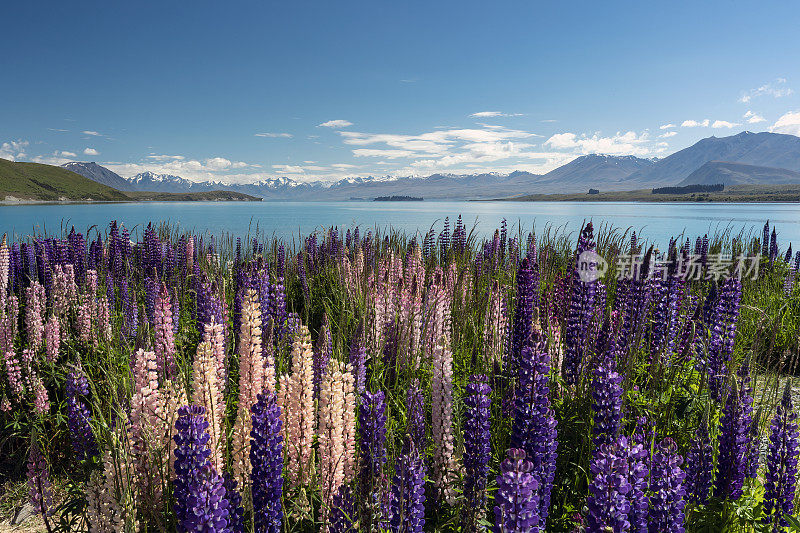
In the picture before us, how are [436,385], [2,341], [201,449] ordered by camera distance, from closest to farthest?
[201,449], [436,385], [2,341]

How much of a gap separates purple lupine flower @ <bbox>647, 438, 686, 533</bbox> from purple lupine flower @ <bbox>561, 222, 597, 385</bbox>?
2.21 metres

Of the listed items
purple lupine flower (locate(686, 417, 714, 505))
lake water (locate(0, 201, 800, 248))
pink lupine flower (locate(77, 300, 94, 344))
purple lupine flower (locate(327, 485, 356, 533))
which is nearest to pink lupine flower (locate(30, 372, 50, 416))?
pink lupine flower (locate(77, 300, 94, 344))

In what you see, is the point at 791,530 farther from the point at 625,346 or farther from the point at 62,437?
the point at 62,437

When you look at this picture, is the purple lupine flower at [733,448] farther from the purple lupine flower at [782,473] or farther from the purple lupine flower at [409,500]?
the purple lupine flower at [409,500]

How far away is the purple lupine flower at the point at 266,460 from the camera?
2.15 meters

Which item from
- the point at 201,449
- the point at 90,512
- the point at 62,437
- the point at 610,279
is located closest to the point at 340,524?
the point at 201,449

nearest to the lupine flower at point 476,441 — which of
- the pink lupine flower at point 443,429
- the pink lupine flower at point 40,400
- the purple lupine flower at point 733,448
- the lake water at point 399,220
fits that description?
the pink lupine flower at point 443,429

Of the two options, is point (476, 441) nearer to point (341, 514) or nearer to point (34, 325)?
point (341, 514)

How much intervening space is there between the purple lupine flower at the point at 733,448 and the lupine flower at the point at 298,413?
2.73 meters

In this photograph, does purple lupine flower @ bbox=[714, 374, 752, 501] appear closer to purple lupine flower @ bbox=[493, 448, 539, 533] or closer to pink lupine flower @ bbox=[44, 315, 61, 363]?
purple lupine flower @ bbox=[493, 448, 539, 533]

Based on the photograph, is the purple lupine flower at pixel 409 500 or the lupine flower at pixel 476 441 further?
the lupine flower at pixel 476 441

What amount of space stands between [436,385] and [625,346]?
267cm

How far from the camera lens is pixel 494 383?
13.5ft

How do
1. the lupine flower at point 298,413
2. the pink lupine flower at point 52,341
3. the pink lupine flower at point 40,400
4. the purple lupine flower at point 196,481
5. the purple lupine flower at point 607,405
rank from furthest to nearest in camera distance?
the pink lupine flower at point 52,341
the pink lupine flower at point 40,400
the purple lupine flower at point 607,405
the lupine flower at point 298,413
the purple lupine flower at point 196,481
